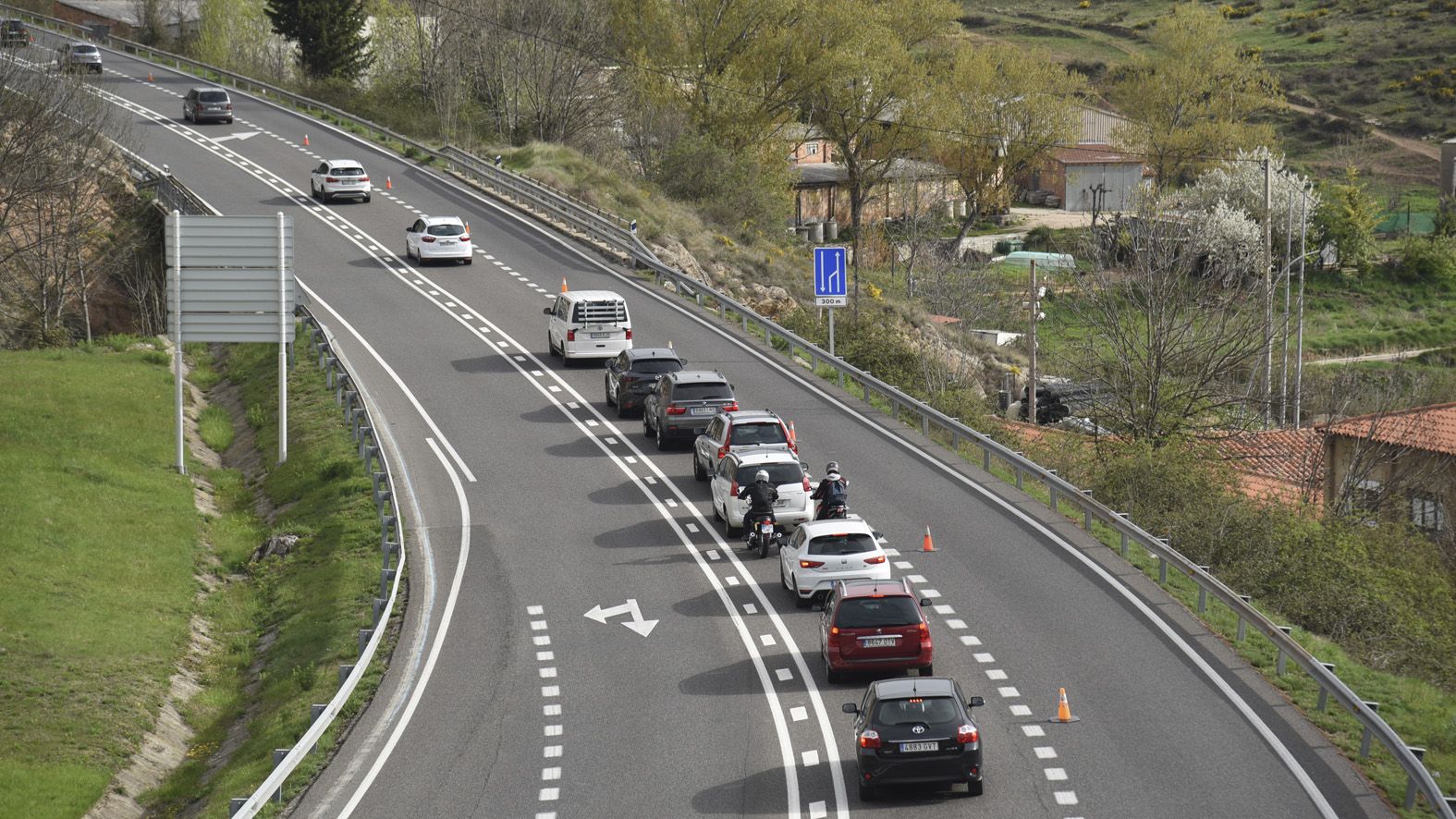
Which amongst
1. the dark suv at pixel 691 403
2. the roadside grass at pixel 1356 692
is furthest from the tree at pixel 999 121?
the roadside grass at pixel 1356 692

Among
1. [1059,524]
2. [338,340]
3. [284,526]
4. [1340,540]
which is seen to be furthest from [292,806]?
[338,340]

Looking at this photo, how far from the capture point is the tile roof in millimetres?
38844

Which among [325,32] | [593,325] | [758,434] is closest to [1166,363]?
[593,325]

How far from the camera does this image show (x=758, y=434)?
95.0 feet

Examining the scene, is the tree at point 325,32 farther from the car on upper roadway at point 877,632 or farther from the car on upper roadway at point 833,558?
the car on upper roadway at point 877,632

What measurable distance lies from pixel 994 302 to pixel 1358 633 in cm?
4939

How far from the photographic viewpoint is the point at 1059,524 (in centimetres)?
2744

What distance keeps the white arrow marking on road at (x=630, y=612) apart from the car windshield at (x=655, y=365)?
1127 centimetres

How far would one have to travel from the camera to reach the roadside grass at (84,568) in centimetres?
2123

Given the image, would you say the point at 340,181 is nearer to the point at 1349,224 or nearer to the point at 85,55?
the point at 85,55

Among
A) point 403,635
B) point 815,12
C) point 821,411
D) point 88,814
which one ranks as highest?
point 815,12

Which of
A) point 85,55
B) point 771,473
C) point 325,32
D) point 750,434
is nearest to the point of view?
point 771,473

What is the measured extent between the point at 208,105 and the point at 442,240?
25.5m

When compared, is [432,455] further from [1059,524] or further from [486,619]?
[1059,524]
